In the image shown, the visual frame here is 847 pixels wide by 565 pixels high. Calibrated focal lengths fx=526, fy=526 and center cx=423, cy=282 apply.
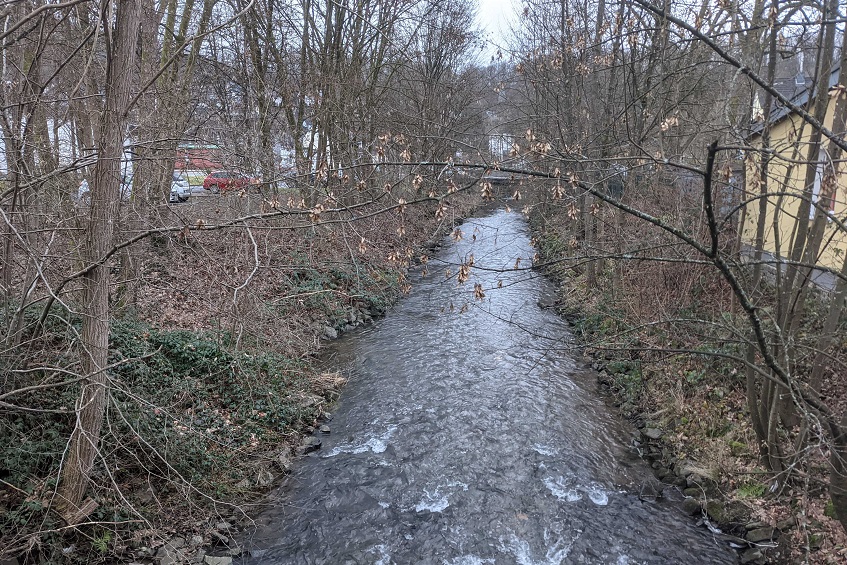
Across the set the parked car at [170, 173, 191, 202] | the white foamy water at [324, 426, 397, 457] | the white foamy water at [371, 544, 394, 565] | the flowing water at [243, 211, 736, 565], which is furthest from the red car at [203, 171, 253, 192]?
the white foamy water at [371, 544, 394, 565]

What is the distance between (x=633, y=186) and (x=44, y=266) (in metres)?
10.8

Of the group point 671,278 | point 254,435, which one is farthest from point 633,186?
point 254,435

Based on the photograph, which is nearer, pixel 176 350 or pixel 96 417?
pixel 96 417

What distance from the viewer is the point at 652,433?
811 centimetres

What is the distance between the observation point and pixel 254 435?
776 cm

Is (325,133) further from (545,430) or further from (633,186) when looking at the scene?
(545,430)

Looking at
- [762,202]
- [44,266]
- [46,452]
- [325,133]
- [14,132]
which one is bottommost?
[46,452]

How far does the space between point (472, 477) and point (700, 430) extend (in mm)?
3518

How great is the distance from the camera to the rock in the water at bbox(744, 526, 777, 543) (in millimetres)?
5840

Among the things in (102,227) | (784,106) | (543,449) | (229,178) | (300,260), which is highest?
(784,106)

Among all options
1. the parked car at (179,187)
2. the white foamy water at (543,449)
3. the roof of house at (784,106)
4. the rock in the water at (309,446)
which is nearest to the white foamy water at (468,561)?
the white foamy water at (543,449)

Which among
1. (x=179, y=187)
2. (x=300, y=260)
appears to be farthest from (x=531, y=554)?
(x=179, y=187)

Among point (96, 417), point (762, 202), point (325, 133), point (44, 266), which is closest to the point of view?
point (96, 417)

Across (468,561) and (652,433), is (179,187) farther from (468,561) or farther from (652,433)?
(652,433)
